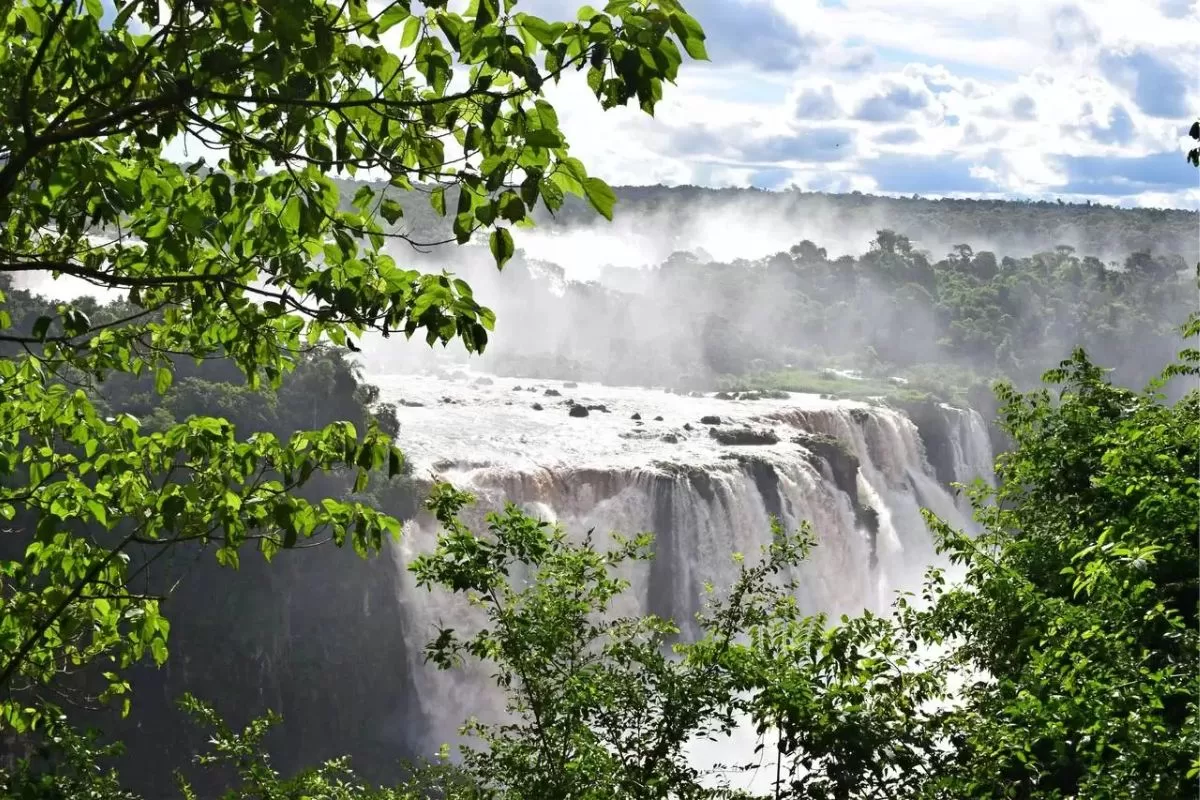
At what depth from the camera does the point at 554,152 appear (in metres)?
2.91

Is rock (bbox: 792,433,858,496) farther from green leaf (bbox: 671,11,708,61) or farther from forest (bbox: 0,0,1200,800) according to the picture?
green leaf (bbox: 671,11,708,61)

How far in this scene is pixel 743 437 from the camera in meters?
32.3

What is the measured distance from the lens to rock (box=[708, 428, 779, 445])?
32.3 meters

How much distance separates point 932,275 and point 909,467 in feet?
147

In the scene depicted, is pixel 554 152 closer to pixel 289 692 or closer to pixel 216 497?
pixel 216 497

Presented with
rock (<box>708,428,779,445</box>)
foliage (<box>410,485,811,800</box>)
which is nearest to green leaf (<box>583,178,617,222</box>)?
foliage (<box>410,485,811,800</box>)

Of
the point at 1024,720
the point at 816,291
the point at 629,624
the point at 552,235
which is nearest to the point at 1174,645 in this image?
the point at 1024,720

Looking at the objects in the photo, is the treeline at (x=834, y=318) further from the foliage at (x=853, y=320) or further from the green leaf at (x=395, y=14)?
the green leaf at (x=395, y=14)

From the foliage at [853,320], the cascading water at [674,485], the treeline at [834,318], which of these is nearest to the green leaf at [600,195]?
the cascading water at [674,485]

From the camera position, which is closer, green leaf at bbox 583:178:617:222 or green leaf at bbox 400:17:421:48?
green leaf at bbox 583:178:617:222

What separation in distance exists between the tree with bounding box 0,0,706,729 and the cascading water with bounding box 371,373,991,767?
1743cm

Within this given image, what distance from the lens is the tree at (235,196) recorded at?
290 cm

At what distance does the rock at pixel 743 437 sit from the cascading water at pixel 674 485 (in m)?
0.17

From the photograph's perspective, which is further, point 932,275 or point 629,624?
point 932,275
